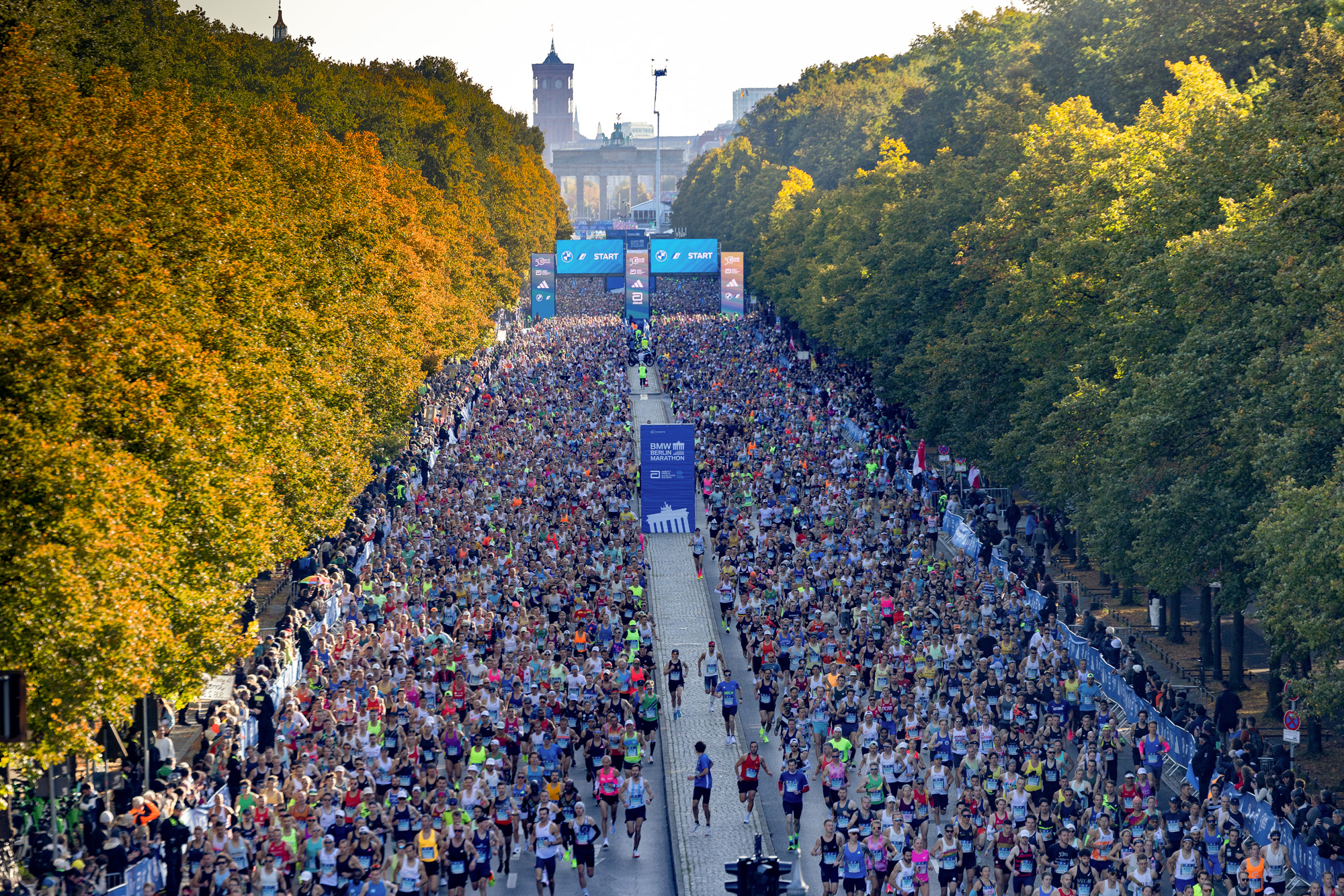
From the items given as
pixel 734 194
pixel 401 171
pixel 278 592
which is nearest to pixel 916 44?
pixel 734 194

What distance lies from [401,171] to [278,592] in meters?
28.9

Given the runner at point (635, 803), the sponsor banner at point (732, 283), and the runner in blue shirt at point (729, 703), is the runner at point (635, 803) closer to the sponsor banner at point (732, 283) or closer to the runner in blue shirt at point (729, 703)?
the runner in blue shirt at point (729, 703)

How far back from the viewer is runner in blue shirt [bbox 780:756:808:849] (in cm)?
1920

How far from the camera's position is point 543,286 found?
83.1m

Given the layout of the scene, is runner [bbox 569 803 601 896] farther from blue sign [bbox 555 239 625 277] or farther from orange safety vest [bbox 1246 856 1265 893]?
blue sign [bbox 555 239 625 277]

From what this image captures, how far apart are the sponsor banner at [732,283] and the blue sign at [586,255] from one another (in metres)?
7.13

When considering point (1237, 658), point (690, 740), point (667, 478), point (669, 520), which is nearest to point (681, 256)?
point (669, 520)

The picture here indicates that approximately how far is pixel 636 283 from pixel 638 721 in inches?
2416

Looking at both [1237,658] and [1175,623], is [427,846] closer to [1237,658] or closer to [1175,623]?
[1237,658]

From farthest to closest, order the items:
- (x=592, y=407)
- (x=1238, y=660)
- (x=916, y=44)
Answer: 1. (x=916, y=44)
2. (x=592, y=407)
3. (x=1238, y=660)

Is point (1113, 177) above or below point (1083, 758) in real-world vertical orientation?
above

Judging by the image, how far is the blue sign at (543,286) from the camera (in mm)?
82875

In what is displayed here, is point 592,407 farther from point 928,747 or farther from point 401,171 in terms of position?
point 928,747

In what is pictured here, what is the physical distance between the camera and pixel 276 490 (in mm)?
27109
